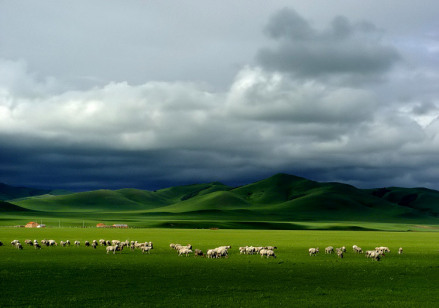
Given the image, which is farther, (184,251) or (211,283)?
(184,251)

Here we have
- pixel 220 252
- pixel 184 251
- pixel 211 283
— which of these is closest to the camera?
pixel 211 283

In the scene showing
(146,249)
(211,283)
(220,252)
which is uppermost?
(211,283)

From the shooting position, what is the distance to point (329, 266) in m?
35.7

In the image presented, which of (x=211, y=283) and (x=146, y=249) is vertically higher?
(x=211, y=283)

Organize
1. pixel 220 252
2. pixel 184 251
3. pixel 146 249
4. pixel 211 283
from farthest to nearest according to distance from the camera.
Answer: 1. pixel 146 249
2. pixel 184 251
3. pixel 220 252
4. pixel 211 283

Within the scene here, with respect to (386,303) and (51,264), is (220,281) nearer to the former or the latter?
(386,303)

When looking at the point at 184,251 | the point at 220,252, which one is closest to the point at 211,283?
the point at 220,252

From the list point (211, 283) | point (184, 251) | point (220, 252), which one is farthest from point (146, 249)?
point (211, 283)

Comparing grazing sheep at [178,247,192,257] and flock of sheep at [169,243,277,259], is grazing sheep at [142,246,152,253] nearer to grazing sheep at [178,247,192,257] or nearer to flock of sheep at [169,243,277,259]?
flock of sheep at [169,243,277,259]

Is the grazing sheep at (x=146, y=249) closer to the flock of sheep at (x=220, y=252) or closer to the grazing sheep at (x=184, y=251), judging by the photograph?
the flock of sheep at (x=220, y=252)

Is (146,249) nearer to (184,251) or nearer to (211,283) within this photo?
(184,251)

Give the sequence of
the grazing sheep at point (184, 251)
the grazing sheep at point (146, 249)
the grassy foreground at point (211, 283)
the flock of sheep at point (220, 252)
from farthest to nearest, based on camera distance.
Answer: the grazing sheep at point (146, 249) < the grazing sheep at point (184, 251) < the flock of sheep at point (220, 252) < the grassy foreground at point (211, 283)

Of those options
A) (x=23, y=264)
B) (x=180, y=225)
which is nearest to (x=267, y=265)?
(x=23, y=264)

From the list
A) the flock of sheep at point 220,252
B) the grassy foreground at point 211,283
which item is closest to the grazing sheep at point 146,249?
the flock of sheep at point 220,252
